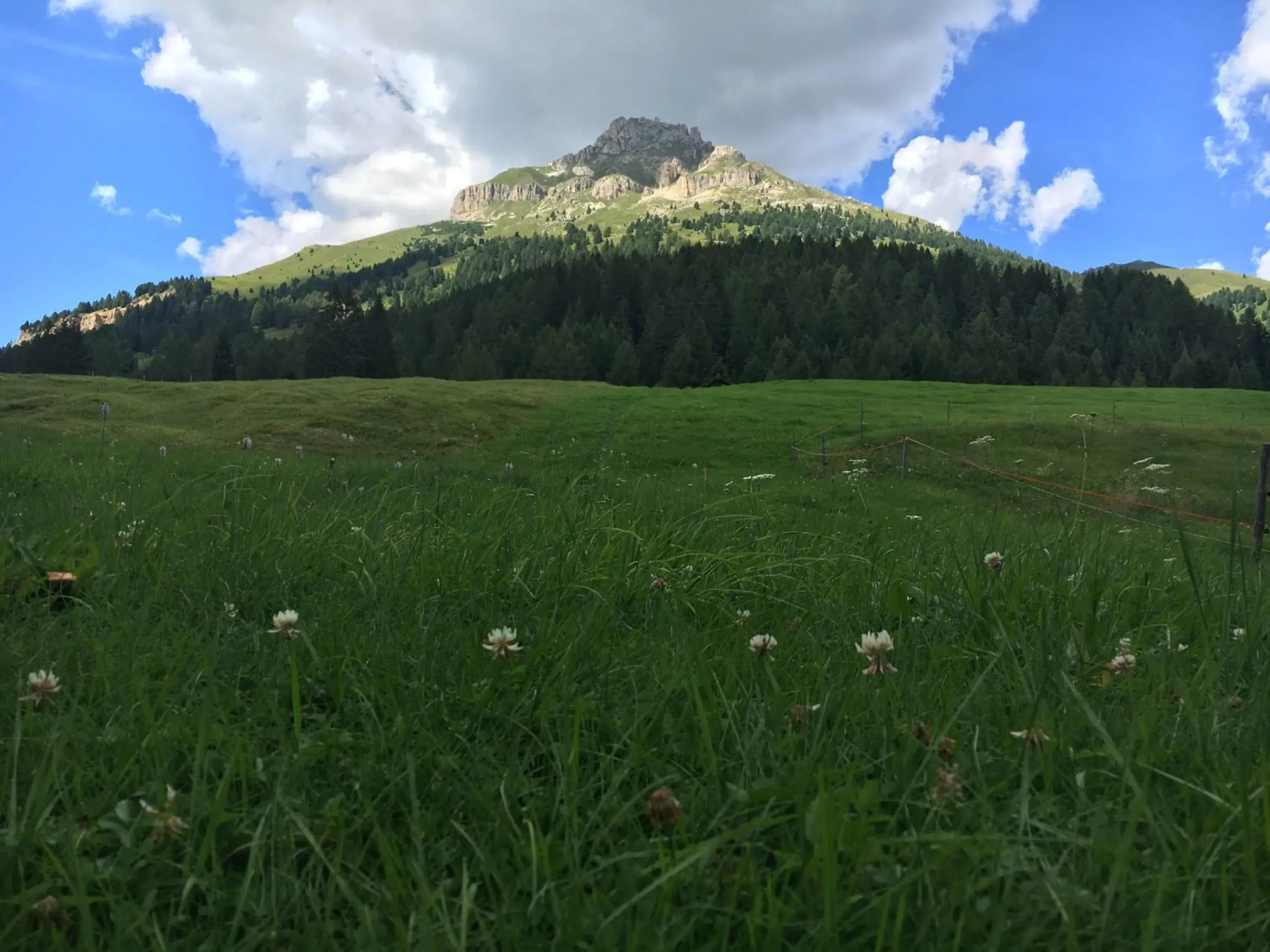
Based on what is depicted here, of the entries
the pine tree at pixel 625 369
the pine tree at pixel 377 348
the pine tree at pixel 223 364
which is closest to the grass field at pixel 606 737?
the pine tree at pixel 625 369

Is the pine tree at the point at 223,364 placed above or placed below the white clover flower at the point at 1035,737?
above

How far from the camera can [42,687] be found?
1820 millimetres

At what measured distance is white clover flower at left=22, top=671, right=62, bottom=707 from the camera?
5.92ft

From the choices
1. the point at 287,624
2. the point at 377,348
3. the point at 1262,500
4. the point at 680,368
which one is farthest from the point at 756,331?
the point at 287,624

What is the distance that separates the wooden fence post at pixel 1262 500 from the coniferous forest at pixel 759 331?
299 ft

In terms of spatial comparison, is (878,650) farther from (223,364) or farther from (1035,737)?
(223,364)

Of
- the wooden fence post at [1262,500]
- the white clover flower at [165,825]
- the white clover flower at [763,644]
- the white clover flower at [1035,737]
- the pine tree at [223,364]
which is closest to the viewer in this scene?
the white clover flower at [165,825]

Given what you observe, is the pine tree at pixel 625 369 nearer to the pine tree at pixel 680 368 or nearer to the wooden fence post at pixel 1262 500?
the pine tree at pixel 680 368

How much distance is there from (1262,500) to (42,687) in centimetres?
1226

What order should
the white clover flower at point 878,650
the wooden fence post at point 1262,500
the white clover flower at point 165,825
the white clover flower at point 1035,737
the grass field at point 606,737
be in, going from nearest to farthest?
the grass field at point 606,737 → the white clover flower at point 165,825 → the white clover flower at point 1035,737 → the white clover flower at point 878,650 → the wooden fence post at point 1262,500

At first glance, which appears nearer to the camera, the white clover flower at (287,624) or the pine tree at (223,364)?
the white clover flower at (287,624)

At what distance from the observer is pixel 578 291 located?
130750 mm

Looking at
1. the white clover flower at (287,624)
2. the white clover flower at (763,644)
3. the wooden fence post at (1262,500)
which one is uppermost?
the white clover flower at (287,624)

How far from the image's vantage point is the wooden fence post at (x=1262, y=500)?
28.5 ft
